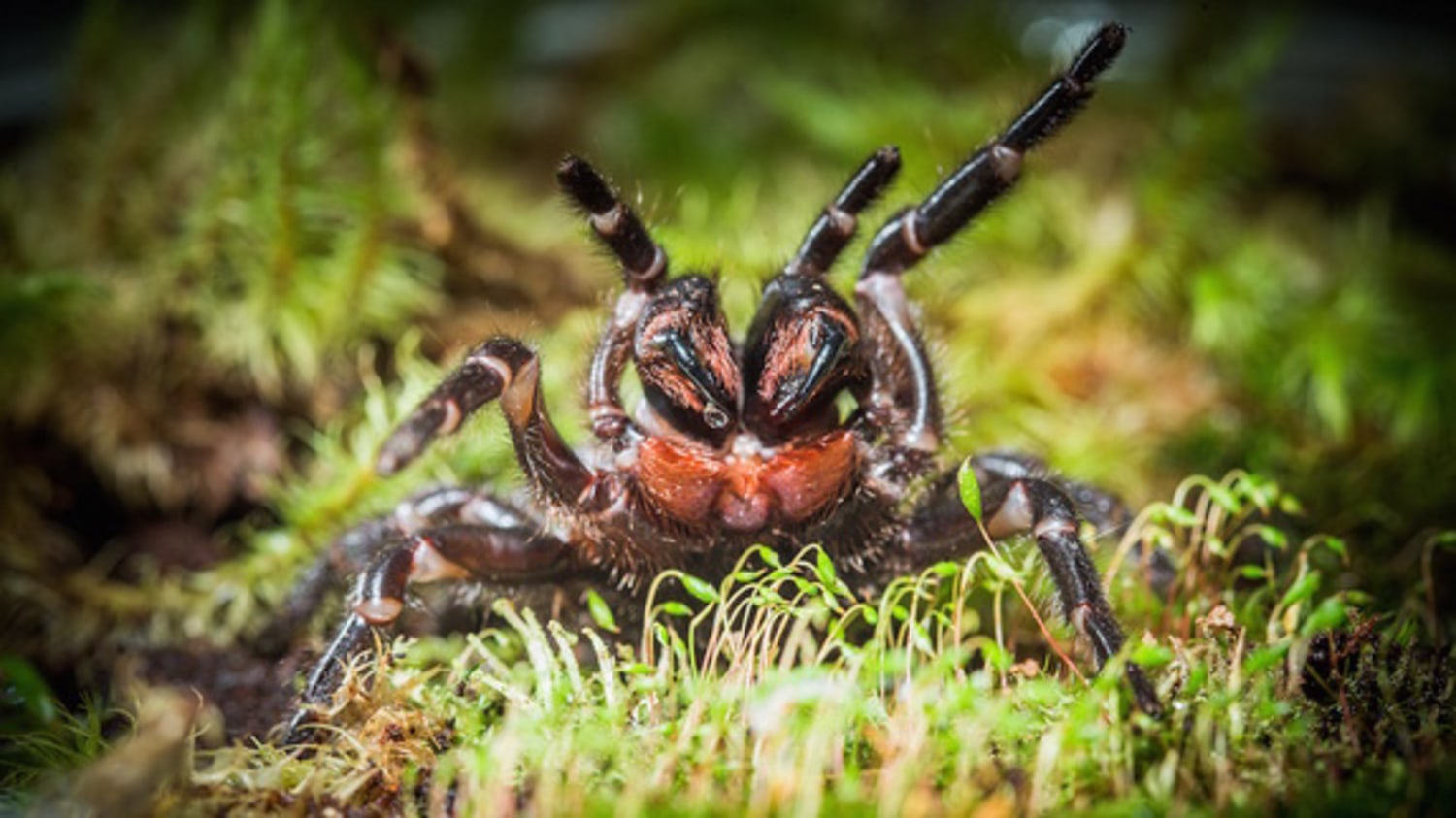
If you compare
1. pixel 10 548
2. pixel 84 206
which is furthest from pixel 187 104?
pixel 10 548

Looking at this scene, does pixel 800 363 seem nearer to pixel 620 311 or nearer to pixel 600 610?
pixel 620 311

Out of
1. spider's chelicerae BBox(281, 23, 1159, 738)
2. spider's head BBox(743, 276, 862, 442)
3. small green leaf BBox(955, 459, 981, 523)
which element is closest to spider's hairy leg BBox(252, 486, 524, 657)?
spider's chelicerae BBox(281, 23, 1159, 738)

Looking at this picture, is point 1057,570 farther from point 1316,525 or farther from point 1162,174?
point 1162,174

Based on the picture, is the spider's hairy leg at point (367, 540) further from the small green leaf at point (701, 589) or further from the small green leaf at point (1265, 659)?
the small green leaf at point (1265, 659)

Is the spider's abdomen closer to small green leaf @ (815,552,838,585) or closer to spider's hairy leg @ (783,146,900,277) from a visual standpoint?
small green leaf @ (815,552,838,585)

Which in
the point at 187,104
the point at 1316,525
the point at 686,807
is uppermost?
the point at 187,104

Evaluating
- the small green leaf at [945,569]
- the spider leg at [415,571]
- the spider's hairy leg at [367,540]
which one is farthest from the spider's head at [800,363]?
the spider's hairy leg at [367,540]
